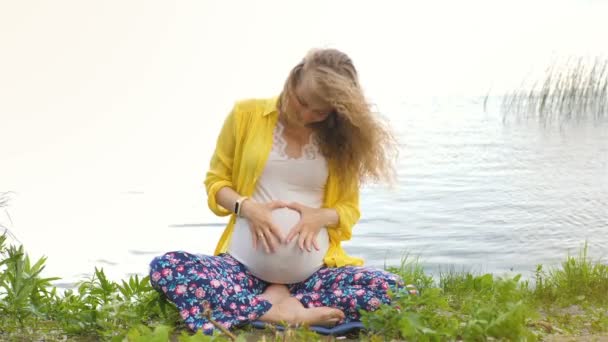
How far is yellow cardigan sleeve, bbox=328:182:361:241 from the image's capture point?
4.07 metres

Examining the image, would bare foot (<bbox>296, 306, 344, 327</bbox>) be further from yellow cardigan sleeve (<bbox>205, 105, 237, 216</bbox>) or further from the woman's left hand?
yellow cardigan sleeve (<bbox>205, 105, 237, 216</bbox>)

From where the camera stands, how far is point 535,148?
1534cm

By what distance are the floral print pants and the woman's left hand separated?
0.68ft

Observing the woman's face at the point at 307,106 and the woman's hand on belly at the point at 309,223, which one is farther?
the woman's hand on belly at the point at 309,223

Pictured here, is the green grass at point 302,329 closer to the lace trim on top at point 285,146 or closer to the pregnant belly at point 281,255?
the pregnant belly at point 281,255

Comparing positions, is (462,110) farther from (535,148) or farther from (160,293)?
(160,293)

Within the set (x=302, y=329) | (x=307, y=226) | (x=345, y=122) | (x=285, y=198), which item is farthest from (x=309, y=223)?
(x=302, y=329)

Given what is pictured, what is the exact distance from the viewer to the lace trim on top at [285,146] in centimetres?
404

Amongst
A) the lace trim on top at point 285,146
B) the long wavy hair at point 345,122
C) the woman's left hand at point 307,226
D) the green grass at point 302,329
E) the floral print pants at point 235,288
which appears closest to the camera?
the green grass at point 302,329

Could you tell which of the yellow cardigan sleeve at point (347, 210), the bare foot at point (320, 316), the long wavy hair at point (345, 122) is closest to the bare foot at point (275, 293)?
the bare foot at point (320, 316)

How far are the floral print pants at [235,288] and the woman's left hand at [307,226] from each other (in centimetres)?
21

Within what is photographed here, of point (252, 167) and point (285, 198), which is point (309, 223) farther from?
→ point (252, 167)

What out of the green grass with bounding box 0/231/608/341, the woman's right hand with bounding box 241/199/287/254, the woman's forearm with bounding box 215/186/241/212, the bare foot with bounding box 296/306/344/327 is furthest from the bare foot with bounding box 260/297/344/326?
the woman's forearm with bounding box 215/186/241/212

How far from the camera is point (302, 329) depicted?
3.19 metres
